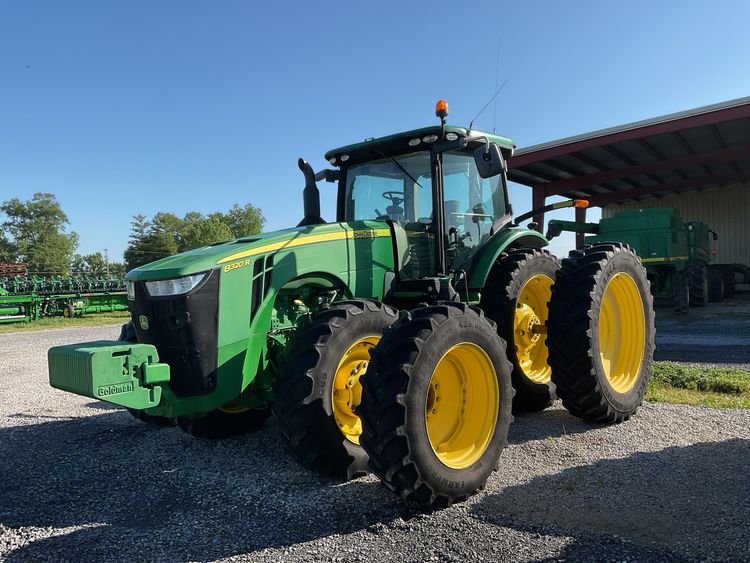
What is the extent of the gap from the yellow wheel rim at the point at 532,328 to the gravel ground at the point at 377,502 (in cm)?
Answer: 49

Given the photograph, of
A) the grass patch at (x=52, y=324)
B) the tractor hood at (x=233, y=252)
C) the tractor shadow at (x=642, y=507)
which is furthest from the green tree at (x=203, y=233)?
the tractor shadow at (x=642, y=507)

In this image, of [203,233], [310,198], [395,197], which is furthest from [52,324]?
[203,233]

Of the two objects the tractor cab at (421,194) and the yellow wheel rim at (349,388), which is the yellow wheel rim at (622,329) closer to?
the tractor cab at (421,194)

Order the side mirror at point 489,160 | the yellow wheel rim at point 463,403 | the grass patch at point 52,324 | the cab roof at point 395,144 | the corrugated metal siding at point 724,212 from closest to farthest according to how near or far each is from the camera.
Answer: the yellow wheel rim at point 463,403 → the side mirror at point 489,160 → the cab roof at point 395,144 → the grass patch at point 52,324 → the corrugated metal siding at point 724,212

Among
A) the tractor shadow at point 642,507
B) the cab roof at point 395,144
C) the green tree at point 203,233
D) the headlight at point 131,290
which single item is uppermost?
the green tree at point 203,233

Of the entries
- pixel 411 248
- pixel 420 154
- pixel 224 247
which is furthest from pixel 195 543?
pixel 420 154

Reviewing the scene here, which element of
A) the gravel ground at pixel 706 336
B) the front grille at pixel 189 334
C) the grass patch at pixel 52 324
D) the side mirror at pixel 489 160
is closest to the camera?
the front grille at pixel 189 334

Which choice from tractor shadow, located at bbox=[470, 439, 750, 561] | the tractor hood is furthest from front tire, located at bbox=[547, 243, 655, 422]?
the tractor hood

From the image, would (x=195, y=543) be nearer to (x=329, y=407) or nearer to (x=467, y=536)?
(x=329, y=407)

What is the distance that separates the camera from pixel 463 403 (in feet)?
12.4

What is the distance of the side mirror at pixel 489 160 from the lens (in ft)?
13.3

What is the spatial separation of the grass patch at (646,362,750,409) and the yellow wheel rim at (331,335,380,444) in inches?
133

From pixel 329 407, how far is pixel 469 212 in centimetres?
230

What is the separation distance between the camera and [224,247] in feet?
12.9
